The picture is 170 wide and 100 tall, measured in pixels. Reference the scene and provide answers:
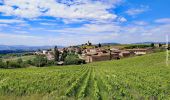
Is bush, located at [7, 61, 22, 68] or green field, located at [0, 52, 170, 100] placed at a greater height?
green field, located at [0, 52, 170, 100]

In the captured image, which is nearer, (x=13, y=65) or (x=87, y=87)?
(x=87, y=87)

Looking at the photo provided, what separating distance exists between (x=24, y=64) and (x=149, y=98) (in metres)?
110

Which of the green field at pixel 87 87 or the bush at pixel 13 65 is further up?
the green field at pixel 87 87

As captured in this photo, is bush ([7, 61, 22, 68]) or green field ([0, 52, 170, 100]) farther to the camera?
bush ([7, 61, 22, 68])

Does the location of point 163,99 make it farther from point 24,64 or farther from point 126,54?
point 126,54

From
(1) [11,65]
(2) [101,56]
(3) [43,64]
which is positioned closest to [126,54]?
(2) [101,56]

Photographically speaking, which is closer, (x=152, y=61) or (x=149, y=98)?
(x=149, y=98)

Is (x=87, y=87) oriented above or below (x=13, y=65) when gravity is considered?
above

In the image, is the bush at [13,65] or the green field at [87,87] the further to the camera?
the bush at [13,65]

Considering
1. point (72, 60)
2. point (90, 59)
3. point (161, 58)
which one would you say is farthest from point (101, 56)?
point (161, 58)

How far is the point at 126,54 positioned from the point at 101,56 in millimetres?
10987

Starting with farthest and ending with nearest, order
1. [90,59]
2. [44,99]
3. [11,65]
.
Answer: [90,59], [11,65], [44,99]

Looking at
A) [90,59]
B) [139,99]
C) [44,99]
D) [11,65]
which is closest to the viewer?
[44,99]

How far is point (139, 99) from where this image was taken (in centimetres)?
1608
